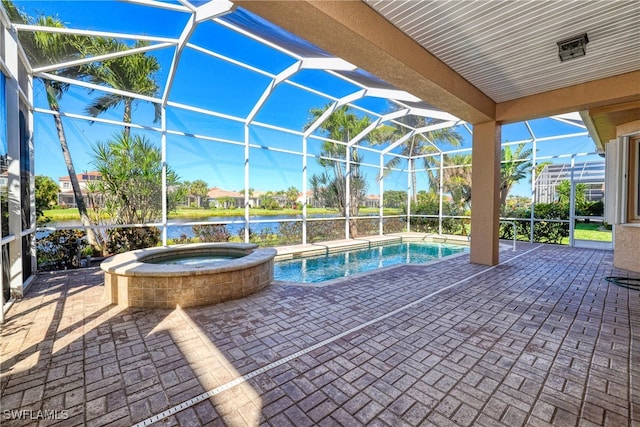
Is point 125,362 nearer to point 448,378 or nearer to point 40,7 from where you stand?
point 448,378

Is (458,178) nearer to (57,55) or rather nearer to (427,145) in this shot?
(427,145)

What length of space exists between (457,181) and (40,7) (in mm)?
14450

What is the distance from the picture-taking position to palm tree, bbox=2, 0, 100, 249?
506cm

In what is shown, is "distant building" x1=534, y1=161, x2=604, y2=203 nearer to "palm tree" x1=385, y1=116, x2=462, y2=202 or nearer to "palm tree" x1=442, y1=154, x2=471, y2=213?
"palm tree" x1=442, y1=154, x2=471, y2=213

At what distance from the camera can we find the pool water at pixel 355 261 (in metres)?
7.16

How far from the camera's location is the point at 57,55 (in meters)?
5.68

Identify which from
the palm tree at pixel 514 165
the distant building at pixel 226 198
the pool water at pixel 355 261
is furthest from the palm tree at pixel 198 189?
the palm tree at pixel 514 165

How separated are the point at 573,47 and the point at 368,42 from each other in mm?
3209

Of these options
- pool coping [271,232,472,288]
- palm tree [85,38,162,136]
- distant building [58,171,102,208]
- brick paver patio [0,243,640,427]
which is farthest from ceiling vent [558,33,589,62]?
distant building [58,171,102,208]

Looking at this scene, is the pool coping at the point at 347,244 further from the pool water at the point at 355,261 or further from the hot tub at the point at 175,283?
the hot tub at the point at 175,283

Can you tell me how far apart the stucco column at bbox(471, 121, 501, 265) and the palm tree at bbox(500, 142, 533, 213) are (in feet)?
18.6

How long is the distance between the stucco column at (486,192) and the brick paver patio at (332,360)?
2.19 meters

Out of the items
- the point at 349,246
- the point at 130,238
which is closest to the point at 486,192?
the point at 349,246

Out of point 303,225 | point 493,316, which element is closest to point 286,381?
point 493,316
